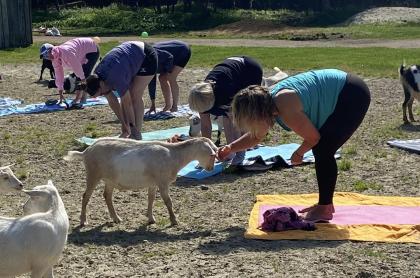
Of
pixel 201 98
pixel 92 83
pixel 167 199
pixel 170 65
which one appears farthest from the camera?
pixel 170 65

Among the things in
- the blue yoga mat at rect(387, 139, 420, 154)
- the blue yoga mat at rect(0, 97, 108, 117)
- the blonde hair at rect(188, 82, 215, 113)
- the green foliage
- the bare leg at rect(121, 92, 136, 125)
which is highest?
the blonde hair at rect(188, 82, 215, 113)

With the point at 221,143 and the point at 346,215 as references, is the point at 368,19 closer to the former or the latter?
the point at 221,143

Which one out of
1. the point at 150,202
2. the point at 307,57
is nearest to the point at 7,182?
the point at 150,202

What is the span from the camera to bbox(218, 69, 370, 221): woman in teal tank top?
7008 mm

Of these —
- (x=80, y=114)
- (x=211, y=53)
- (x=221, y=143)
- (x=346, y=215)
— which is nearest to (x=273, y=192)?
(x=346, y=215)

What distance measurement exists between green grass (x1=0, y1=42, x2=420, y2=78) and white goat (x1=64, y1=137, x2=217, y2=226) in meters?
12.7

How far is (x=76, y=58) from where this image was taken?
1580 cm

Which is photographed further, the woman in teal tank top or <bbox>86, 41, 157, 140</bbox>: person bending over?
<bbox>86, 41, 157, 140</bbox>: person bending over

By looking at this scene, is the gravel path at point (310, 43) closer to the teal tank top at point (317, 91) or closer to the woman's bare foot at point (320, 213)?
the woman's bare foot at point (320, 213)

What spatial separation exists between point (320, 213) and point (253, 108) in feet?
4.44

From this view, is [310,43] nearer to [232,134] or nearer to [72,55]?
[72,55]

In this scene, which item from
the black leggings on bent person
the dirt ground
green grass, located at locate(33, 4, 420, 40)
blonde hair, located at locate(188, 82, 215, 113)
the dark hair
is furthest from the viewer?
green grass, located at locate(33, 4, 420, 40)

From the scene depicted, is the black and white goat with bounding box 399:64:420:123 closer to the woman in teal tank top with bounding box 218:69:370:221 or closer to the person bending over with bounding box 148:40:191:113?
the person bending over with bounding box 148:40:191:113

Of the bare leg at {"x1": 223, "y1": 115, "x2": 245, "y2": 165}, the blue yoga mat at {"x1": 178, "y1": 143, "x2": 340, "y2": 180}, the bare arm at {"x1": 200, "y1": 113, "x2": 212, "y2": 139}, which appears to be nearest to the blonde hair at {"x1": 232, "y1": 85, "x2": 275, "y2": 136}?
the bare arm at {"x1": 200, "y1": 113, "x2": 212, "y2": 139}
